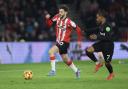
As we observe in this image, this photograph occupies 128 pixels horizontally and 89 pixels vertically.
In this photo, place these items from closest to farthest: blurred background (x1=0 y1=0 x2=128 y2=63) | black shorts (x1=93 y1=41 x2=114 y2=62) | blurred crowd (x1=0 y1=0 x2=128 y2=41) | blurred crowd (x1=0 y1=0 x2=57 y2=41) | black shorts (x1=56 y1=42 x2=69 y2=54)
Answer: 1. black shorts (x1=93 y1=41 x2=114 y2=62)
2. black shorts (x1=56 y1=42 x2=69 y2=54)
3. blurred background (x1=0 y1=0 x2=128 y2=63)
4. blurred crowd (x1=0 y1=0 x2=57 y2=41)
5. blurred crowd (x1=0 y1=0 x2=128 y2=41)

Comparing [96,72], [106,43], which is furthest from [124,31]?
[106,43]

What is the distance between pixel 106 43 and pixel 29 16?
1373cm

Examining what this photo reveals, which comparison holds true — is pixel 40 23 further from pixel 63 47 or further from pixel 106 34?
pixel 106 34

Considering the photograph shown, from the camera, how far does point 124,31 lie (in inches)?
1336

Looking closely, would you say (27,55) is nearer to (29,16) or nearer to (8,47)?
(8,47)

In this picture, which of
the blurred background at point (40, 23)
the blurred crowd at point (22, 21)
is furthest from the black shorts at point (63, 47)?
the blurred crowd at point (22, 21)

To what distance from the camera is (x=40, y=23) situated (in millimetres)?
31672

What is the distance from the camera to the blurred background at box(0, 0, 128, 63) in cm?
2830

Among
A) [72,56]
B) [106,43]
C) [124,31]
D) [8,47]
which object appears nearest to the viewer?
[106,43]

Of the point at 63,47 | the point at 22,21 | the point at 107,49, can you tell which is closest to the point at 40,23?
the point at 22,21

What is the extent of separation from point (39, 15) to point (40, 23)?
2.08ft

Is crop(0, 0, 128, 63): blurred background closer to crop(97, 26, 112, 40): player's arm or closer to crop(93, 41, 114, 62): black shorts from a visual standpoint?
crop(97, 26, 112, 40): player's arm

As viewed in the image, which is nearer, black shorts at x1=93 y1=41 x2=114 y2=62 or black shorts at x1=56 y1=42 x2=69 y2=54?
black shorts at x1=93 y1=41 x2=114 y2=62

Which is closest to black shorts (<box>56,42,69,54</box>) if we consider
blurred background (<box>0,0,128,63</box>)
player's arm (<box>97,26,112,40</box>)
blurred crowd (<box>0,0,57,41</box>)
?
player's arm (<box>97,26,112,40</box>)
